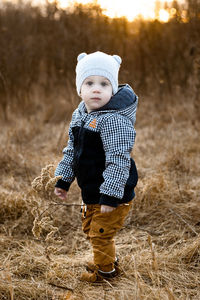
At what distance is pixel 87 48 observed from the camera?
18.1ft

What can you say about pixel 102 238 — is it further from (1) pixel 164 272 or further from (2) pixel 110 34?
(2) pixel 110 34

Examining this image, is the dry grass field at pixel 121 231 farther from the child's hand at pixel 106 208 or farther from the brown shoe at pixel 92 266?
the child's hand at pixel 106 208

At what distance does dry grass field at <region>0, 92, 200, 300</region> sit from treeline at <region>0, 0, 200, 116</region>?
4.96ft

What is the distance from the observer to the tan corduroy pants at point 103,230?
1882mm

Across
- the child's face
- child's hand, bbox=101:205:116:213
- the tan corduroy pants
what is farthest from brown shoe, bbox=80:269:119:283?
the child's face

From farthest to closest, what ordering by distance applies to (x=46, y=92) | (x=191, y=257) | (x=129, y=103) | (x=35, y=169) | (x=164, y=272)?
(x=46, y=92)
(x=35, y=169)
(x=191, y=257)
(x=164, y=272)
(x=129, y=103)

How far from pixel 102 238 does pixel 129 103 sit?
703 mm

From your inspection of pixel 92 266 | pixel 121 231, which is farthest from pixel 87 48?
pixel 92 266

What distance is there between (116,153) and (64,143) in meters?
2.12

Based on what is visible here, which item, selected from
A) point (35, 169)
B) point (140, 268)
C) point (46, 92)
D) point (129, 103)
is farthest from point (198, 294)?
point (46, 92)

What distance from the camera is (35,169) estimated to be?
3.86m

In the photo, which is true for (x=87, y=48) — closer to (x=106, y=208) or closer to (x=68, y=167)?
(x=68, y=167)

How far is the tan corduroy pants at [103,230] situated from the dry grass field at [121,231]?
15 cm

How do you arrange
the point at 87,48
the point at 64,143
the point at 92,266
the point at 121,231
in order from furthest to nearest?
the point at 87,48
the point at 64,143
the point at 121,231
the point at 92,266
